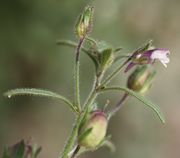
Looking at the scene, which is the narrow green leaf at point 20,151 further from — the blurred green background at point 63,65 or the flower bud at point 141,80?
the blurred green background at point 63,65

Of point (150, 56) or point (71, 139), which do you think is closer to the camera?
point (71, 139)

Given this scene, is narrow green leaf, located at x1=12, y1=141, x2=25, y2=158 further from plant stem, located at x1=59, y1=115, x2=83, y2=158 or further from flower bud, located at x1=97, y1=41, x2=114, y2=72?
flower bud, located at x1=97, y1=41, x2=114, y2=72

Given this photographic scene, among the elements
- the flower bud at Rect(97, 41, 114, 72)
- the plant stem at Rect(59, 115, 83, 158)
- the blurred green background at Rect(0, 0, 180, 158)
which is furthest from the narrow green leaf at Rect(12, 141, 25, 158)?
the blurred green background at Rect(0, 0, 180, 158)

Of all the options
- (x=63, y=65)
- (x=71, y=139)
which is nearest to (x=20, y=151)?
(x=71, y=139)

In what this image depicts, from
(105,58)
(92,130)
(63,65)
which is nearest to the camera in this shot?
(92,130)

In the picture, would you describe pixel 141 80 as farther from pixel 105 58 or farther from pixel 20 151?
pixel 20 151

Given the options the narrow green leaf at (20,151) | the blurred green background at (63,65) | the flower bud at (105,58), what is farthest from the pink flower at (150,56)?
the blurred green background at (63,65)
